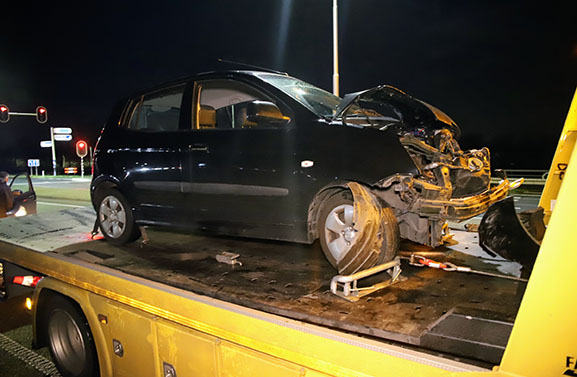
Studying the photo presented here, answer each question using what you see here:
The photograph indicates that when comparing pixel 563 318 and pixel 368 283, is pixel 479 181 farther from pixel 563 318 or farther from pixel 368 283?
pixel 563 318

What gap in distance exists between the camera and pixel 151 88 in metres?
4.27

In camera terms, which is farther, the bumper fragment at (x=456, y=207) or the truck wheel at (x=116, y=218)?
the truck wheel at (x=116, y=218)

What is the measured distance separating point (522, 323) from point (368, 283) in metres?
1.38

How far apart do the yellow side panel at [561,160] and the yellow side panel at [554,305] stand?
2109 mm

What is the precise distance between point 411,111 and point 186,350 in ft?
8.32

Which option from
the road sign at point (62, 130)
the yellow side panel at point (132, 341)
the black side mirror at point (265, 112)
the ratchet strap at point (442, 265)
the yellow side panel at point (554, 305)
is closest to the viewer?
the yellow side panel at point (554, 305)

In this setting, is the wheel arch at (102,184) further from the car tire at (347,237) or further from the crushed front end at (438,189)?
the crushed front end at (438,189)

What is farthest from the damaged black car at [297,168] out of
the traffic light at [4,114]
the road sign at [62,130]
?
the road sign at [62,130]

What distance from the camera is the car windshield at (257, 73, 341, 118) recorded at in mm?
3398

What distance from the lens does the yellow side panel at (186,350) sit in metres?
2.31

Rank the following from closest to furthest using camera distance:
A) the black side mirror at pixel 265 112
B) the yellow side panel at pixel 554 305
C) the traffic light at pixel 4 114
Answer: the yellow side panel at pixel 554 305 → the black side mirror at pixel 265 112 → the traffic light at pixel 4 114

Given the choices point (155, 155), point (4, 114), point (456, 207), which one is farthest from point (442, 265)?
point (4, 114)

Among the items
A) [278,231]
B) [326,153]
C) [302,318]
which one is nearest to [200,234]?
[278,231]

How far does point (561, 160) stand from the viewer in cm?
322
